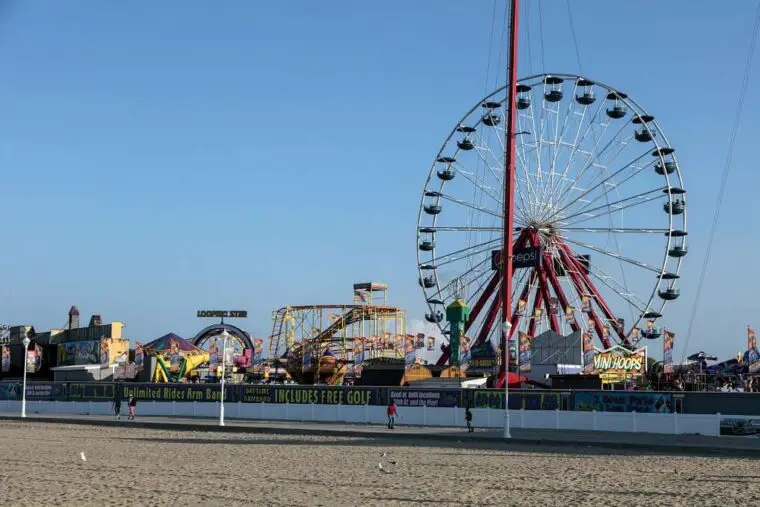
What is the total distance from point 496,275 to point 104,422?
26584 mm

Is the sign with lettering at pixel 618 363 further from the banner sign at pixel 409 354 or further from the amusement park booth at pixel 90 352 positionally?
the amusement park booth at pixel 90 352

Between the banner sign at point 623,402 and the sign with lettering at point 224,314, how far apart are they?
52.6 metres

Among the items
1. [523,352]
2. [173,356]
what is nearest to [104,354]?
[173,356]

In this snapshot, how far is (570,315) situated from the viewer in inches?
2237

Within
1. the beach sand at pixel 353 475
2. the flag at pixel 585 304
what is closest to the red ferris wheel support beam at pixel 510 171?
the flag at pixel 585 304

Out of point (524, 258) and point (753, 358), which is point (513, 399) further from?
point (524, 258)

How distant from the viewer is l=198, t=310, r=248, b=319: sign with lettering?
87.1 metres

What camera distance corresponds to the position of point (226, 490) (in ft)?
61.5

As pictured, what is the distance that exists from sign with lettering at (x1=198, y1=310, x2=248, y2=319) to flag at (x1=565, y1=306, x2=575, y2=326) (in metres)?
38.0

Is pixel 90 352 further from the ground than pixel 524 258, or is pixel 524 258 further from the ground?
pixel 524 258

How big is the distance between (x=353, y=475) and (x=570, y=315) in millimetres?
36937

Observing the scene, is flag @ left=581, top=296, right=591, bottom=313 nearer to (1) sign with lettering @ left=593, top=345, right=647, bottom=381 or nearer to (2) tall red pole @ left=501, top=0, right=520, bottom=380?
(1) sign with lettering @ left=593, top=345, right=647, bottom=381

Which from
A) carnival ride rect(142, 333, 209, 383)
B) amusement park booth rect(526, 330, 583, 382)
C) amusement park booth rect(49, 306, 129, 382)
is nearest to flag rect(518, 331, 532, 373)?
amusement park booth rect(526, 330, 583, 382)

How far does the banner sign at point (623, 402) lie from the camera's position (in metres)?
36.6
